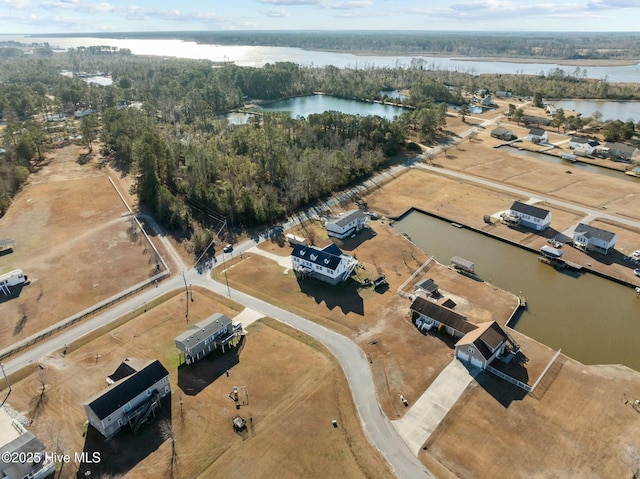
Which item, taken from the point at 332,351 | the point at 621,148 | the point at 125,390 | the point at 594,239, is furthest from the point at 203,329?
the point at 621,148

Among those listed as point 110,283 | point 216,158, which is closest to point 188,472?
point 110,283

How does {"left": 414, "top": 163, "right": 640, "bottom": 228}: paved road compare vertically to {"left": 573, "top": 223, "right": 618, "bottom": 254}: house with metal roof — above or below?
below

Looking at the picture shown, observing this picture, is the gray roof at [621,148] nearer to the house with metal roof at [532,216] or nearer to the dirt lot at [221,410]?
the house with metal roof at [532,216]

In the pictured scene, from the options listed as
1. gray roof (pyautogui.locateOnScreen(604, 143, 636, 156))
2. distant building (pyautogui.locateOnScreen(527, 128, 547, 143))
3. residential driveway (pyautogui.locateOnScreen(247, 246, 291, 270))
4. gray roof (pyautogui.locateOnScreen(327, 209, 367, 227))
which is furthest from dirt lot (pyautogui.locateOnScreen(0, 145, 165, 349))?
gray roof (pyautogui.locateOnScreen(604, 143, 636, 156))

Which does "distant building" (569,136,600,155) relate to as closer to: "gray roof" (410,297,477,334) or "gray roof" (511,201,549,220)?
"gray roof" (511,201,549,220)

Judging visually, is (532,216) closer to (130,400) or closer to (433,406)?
(433,406)

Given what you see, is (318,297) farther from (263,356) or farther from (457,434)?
(457,434)
